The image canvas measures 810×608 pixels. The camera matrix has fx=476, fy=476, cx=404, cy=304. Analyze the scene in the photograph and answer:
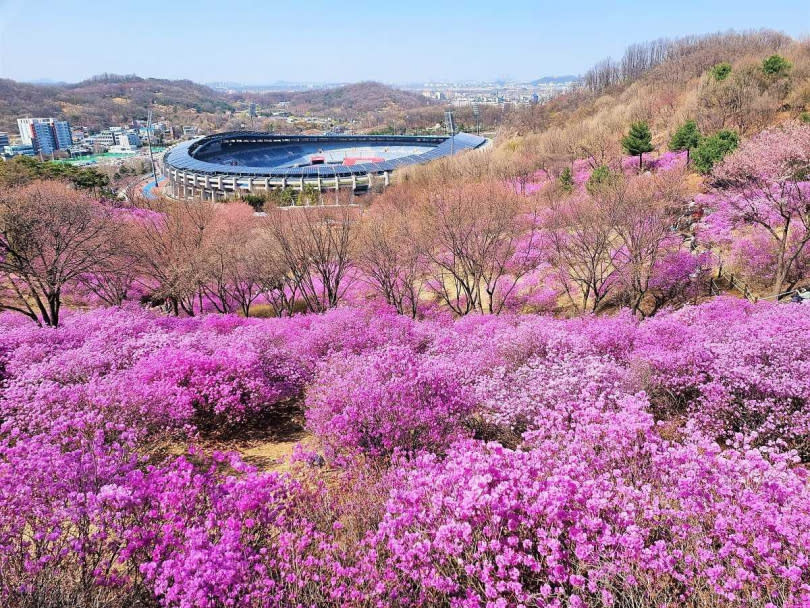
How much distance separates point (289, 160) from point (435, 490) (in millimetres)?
126497

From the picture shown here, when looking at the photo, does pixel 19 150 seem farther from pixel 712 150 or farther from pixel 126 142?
pixel 712 150

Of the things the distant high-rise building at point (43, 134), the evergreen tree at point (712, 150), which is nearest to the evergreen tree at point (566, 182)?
the evergreen tree at point (712, 150)

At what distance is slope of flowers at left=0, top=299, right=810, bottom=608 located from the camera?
484 cm

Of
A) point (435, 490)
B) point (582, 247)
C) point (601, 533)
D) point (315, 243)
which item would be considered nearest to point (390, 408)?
point (435, 490)

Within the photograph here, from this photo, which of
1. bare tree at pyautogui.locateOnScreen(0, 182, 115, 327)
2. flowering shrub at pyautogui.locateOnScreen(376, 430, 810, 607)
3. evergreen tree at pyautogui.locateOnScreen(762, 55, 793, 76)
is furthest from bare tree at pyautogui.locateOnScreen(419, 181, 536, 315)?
evergreen tree at pyautogui.locateOnScreen(762, 55, 793, 76)

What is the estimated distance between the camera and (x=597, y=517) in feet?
17.0

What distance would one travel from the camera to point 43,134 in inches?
6245

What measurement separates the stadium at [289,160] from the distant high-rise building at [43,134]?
264ft

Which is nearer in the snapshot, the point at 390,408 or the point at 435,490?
the point at 435,490

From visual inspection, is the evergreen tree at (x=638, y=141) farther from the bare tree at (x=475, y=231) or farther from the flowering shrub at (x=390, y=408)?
the flowering shrub at (x=390, y=408)

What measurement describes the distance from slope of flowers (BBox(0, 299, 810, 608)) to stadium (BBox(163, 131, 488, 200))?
98.4 ft

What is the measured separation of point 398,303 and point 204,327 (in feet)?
31.8

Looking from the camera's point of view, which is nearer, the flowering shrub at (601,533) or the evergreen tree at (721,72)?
the flowering shrub at (601,533)

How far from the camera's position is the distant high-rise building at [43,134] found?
155 meters
